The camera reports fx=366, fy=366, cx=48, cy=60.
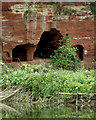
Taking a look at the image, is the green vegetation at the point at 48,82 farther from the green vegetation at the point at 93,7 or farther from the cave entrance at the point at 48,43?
the green vegetation at the point at 93,7

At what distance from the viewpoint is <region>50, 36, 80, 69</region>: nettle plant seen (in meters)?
14.7

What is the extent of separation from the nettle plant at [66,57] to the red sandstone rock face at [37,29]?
2.01 feet

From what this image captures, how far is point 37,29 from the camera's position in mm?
15250

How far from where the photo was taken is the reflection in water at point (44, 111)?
9047 mm

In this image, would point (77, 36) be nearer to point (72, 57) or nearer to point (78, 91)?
point (72, 57)

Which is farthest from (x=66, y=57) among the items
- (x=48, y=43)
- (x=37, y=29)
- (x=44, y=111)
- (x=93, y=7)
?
(x=44, y=111)

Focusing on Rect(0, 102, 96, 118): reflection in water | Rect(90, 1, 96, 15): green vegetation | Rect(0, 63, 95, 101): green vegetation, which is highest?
Rect(90, 1, 96, 15): green vegetation

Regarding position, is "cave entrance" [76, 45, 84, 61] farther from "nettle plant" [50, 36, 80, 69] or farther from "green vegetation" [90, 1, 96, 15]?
"green vegetation" [90, 1, 96, 15]

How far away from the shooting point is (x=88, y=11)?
621 inches

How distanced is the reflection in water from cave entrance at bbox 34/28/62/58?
223 inches

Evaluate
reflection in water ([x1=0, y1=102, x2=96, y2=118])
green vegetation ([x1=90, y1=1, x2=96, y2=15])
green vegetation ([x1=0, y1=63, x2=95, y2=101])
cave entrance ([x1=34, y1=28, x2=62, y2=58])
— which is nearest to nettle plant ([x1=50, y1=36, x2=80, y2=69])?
cave entrance ([x1=34, y1=28, x2=62, y2=58])

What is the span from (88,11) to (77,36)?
118cm

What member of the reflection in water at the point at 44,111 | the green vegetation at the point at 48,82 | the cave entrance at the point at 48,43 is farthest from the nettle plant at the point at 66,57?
the reflection in water at the point at 44,111

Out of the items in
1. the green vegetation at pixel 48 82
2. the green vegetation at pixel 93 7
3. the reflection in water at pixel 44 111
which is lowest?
the reflection in water at pixel 44 111
